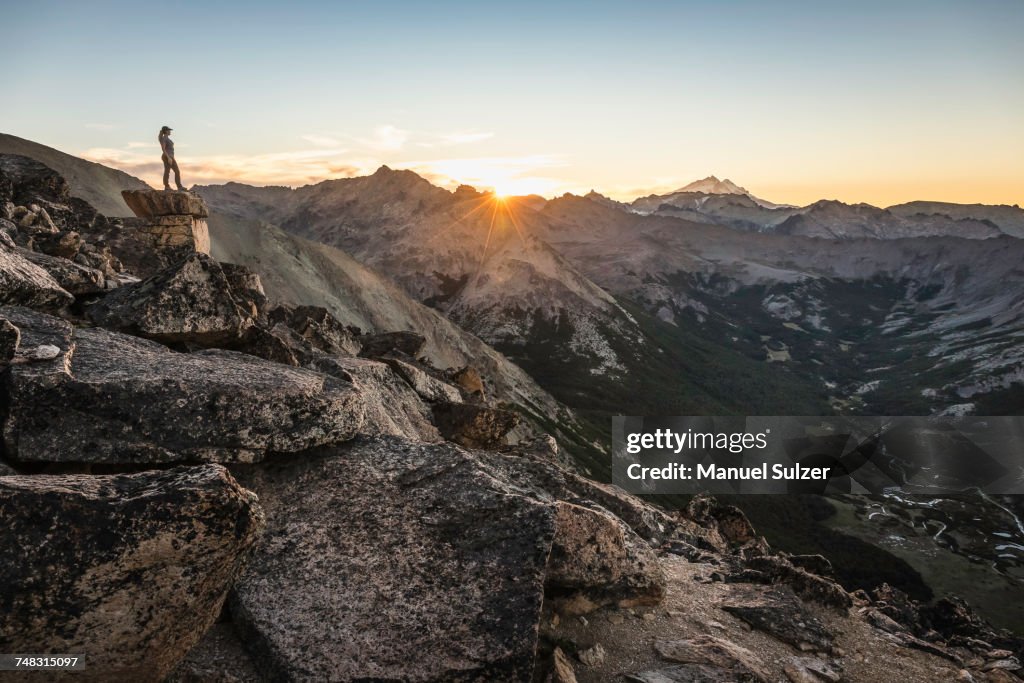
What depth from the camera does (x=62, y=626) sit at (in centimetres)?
922

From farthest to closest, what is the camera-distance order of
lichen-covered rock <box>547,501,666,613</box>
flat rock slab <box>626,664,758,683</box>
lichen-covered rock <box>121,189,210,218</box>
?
1. lichen-covered rock <box>121,189,210,218</box>
2. lichen-covered rock <box>547,501,666,613</box>
3. flat rock slab <box>626,664,758,683</box>

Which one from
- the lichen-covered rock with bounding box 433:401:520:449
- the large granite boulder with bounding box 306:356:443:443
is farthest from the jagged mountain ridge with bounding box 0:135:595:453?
the large granite boulder with bounding box 306:356:443:443

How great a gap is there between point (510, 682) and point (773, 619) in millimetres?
12150

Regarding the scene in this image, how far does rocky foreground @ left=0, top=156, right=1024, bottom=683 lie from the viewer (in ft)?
31.9

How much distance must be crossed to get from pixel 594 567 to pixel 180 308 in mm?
14499

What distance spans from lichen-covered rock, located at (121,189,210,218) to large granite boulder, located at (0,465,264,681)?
35.7 m

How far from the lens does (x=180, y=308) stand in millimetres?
18297

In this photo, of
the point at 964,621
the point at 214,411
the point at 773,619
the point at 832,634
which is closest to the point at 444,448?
the point at 214,411

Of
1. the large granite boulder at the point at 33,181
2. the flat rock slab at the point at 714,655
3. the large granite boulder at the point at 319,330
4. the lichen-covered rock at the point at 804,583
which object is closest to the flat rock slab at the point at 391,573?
the flat rock slab at the point at 714,655

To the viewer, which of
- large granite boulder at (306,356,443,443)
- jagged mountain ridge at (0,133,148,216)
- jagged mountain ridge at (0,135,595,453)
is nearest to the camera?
large granite boulder at (306,356,443,443)

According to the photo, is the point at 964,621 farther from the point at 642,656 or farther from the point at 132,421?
the point at 132,421

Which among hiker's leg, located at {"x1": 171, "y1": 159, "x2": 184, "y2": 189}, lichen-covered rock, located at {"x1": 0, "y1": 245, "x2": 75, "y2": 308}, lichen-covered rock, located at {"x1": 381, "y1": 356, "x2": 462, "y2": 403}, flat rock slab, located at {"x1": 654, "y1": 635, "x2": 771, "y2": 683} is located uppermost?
hiker's leg, located at {"x1": 171, "y1": 159, "x2": 184, "y2": 189}

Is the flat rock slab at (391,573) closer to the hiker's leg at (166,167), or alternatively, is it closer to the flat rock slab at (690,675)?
the flat rock slab at (690,675)

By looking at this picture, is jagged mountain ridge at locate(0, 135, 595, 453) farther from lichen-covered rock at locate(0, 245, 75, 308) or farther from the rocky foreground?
lichen-covered rock at locate(0, 245, 75, 308)
